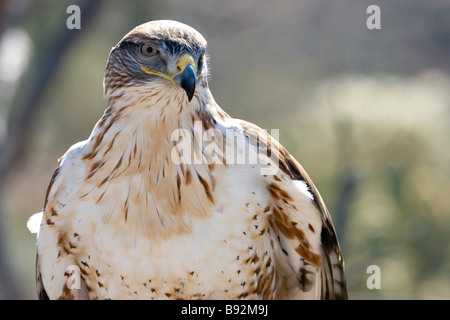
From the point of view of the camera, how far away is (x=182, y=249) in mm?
2525

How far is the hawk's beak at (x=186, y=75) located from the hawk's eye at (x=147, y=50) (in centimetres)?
10

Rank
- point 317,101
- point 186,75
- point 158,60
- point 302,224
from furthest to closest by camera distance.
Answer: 1. point 317,101
2. point 302,224
3. point 158,60
4. point 186,75

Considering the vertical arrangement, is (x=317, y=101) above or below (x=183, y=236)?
above

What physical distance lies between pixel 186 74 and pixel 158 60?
6.9 inches

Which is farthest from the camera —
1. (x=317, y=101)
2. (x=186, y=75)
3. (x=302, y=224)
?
(x=317, y=101)

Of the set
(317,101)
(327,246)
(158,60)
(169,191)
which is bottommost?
(327,246)

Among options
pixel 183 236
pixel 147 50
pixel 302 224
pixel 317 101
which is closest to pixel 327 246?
pixel 302 224

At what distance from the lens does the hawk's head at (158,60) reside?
2408mm

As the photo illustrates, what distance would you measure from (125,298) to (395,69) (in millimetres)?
5569

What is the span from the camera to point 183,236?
2.52 meters

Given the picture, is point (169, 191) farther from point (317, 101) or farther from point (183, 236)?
point (317, 101)

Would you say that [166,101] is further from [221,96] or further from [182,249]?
[221,96]

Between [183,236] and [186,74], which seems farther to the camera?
[183,236]

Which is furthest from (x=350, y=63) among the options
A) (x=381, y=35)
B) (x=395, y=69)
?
(x=381, y=35)
